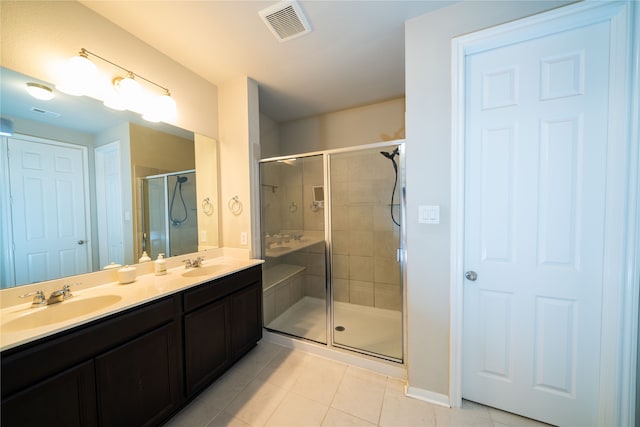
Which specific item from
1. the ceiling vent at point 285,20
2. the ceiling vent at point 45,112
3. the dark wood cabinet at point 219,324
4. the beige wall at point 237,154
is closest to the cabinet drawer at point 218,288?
the dark wood cabinet at point 219,324

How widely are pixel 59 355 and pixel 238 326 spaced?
1068 millimetres

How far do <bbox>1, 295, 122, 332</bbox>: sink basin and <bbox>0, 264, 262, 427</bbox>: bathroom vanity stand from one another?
27 cm

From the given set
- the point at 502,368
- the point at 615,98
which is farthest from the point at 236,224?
the point at 615,98

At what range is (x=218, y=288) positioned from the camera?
5.41 ft

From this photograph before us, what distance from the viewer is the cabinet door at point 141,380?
106 cm

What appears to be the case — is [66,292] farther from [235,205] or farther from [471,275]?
[471,275]

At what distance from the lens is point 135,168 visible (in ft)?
5.41

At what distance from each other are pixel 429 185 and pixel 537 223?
64 cm

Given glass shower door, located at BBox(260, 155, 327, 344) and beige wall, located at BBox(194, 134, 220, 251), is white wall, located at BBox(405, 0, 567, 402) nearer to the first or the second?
glass shower door, located at BBox(260, 155, 327, 344)

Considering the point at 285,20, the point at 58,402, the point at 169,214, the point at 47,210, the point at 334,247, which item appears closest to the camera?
the point at 58,402

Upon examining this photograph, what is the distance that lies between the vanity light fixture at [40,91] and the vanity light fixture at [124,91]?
2.6 inches

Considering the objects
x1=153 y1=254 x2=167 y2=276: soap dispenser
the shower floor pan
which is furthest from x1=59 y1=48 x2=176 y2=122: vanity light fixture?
the shower floor pan

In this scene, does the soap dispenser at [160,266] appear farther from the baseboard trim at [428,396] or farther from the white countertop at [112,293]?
the baseboard trim at [428,396]

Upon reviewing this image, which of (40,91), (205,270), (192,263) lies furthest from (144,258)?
(40,91)
